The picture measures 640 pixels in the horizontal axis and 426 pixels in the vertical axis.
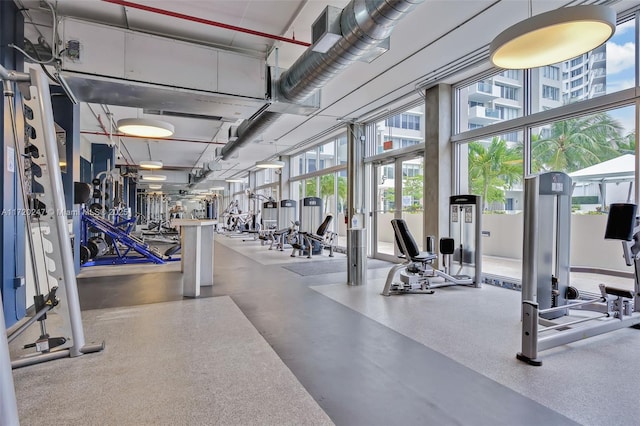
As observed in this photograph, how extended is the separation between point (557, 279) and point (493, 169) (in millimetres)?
2646

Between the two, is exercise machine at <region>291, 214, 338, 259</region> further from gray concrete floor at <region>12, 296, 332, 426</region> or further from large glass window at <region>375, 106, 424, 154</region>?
gray concrete floor at <region>12, 296, 332, 426</region>

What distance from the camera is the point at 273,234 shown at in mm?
10734

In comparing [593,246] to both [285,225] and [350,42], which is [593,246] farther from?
[285,225]

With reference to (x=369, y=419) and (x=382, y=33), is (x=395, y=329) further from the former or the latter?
(x=382, y=33)

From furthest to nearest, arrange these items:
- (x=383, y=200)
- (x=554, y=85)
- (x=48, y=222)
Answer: (x=383, y=200) → (x=554, y=85) → (x=48, y=222)

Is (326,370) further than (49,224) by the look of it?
No

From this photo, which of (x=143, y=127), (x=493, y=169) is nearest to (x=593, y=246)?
(x=493, y=169)

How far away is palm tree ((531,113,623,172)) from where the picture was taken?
4305 millimetres

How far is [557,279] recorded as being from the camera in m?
3.78

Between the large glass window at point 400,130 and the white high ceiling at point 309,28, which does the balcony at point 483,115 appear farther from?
the large glass window at point 400,130

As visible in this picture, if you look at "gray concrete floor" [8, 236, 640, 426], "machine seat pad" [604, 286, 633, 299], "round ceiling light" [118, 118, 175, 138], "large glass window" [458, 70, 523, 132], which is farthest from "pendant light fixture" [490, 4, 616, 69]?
"round ceiling light" [118, 118, 175, 138]

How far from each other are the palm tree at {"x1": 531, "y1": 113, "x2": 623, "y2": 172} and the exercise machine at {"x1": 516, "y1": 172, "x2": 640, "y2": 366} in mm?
1101

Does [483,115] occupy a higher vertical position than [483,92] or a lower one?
lower

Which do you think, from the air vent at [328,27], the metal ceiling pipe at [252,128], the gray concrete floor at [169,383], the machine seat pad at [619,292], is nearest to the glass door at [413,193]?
the metal ceiling pipe at [252,128]
